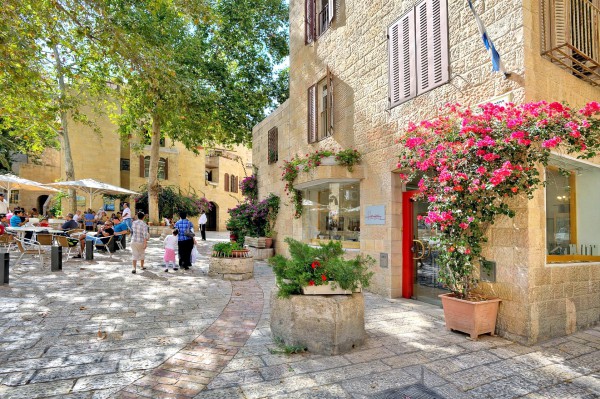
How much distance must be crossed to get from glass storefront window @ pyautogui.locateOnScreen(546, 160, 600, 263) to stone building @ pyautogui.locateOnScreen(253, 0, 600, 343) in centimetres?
2

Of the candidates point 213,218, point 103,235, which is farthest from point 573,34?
point 213,218

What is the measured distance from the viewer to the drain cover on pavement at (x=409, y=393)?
118 inches

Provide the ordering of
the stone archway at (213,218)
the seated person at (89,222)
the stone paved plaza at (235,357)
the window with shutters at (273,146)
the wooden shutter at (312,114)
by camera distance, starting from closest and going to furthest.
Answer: the stone paved plaza at (235,357) → the wooden shutter at (312,114) → the window with shutters at (273,146) → the seated person at (89,222) → the stone archway at (213,218)

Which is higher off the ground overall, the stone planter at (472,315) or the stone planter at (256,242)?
the stone planter at (256,242)

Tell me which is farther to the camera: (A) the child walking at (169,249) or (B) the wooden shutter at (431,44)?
(A) the child walking at (169,249)

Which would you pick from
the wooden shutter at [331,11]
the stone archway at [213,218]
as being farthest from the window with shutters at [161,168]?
the wooden shutter at [331,11]

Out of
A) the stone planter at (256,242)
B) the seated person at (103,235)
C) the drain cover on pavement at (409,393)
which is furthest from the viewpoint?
the stone planter at (256,242)

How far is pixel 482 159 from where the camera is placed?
4422mm

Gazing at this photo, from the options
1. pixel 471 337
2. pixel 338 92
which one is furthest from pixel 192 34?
pixel 471 337

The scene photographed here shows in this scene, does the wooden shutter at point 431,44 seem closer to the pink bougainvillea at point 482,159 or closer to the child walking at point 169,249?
the pink bougainvillea at point 482,159

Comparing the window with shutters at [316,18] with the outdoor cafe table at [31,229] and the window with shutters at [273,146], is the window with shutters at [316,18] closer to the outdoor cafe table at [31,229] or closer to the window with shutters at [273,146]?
the window with shutters at [273,146]

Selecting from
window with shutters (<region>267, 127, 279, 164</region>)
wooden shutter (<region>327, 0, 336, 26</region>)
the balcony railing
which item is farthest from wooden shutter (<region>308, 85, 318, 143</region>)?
the balcony railing

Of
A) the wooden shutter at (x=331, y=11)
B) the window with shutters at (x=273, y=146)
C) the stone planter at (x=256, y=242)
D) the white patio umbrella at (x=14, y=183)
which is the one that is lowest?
the stone planter at (x=256, y=242)

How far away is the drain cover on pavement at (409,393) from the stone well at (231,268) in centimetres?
578
